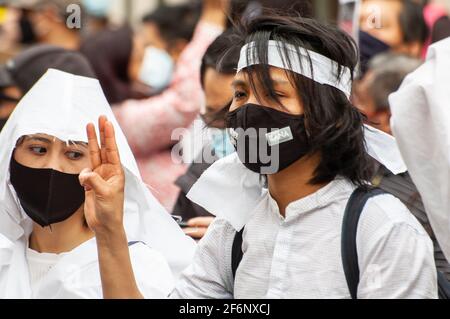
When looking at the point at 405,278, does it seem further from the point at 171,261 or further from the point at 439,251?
the point at 171,261

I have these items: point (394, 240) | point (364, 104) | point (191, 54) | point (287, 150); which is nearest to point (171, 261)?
point (287, 150)

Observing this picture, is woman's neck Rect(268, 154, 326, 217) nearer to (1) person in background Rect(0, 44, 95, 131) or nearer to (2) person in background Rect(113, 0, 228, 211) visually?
(1) person in background Rect(0, 44, 95, 131)

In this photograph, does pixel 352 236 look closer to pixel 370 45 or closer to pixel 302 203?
pixel 302 203

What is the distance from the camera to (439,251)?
3.85 metres

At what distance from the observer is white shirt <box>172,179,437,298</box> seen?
3.15 m

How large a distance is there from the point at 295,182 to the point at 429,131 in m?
0.45

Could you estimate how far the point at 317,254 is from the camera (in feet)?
10.6

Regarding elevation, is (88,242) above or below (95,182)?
below

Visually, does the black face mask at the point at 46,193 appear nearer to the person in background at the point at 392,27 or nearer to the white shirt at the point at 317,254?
the white shirt at the point at 317,254

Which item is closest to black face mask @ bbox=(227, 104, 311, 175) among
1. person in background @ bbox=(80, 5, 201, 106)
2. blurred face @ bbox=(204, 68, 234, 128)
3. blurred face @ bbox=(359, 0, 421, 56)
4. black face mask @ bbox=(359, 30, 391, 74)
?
blurred face @ bbox=(204, 68, 234, 128)

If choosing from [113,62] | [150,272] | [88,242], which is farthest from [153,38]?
[150,272]

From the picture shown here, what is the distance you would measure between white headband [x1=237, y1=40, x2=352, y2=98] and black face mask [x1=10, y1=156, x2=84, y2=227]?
84cm
